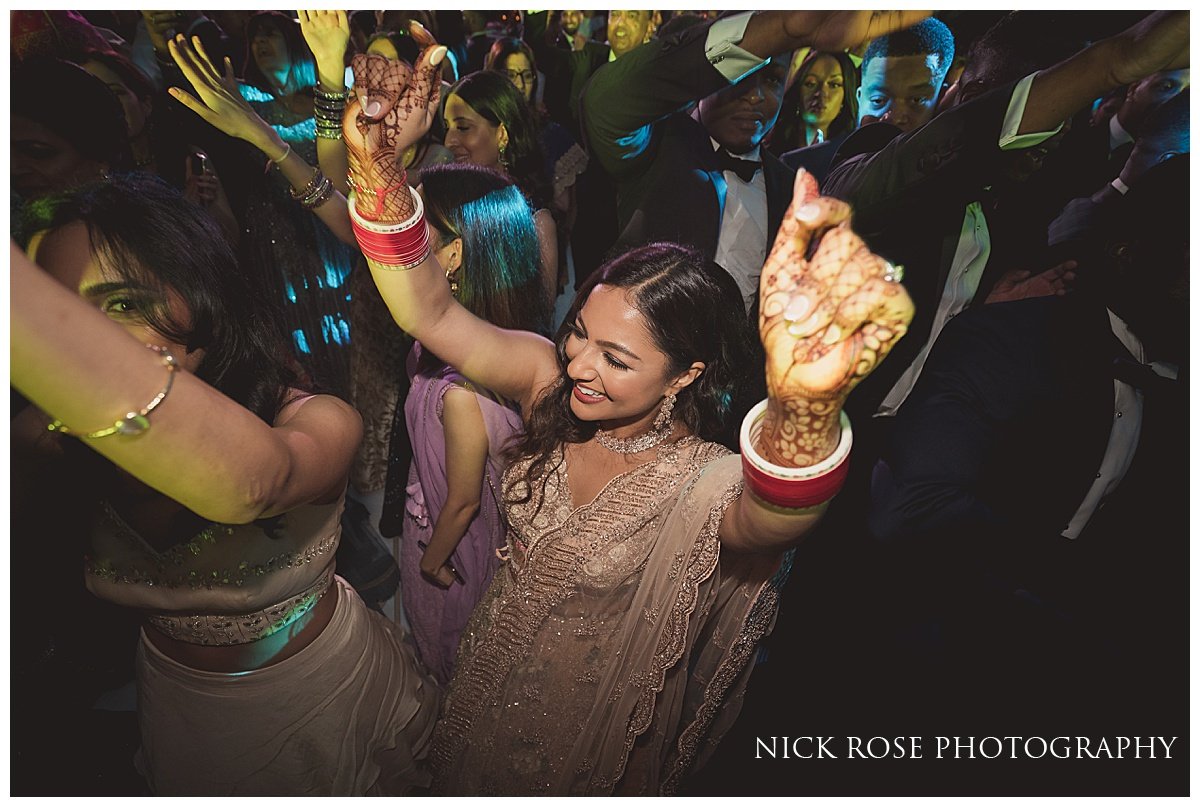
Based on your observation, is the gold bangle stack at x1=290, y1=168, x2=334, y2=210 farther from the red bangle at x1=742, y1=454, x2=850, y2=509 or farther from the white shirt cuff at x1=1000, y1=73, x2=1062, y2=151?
the white shirt cuff at x1=1000, y1=73, x2=1062, y2=151

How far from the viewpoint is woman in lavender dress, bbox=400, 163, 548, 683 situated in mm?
1818

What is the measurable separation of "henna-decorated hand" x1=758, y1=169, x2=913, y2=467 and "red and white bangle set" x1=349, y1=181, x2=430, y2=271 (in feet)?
2.15

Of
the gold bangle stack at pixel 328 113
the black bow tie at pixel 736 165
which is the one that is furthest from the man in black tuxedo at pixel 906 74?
the gold bangle stack at pixel 328 113

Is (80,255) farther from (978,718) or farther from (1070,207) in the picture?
(1070,207)

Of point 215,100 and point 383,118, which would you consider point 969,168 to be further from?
point 215,100

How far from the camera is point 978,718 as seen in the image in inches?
82.7

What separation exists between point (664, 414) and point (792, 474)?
566 mm

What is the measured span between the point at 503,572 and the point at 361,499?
1506mm

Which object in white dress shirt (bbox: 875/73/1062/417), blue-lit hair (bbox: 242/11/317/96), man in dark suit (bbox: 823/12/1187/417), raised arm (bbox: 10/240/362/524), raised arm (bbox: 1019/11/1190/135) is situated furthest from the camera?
blue-lit hair (bbox: 242/11/317/96)

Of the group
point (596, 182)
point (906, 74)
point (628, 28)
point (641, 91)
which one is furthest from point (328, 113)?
point (628, 28)

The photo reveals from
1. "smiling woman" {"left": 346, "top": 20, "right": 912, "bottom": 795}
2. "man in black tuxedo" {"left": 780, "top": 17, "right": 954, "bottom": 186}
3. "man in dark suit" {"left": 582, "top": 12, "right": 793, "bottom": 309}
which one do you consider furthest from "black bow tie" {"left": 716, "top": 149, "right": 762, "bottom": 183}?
"smiling woman" {"left": 346, "top": 20, "right": 912, "bottom": 795}

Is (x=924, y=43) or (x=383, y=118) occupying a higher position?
(x=383, y=118)

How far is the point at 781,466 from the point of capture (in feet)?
3.01

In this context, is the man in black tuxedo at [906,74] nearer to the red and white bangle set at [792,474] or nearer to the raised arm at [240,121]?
the raised arm at [240,121]
